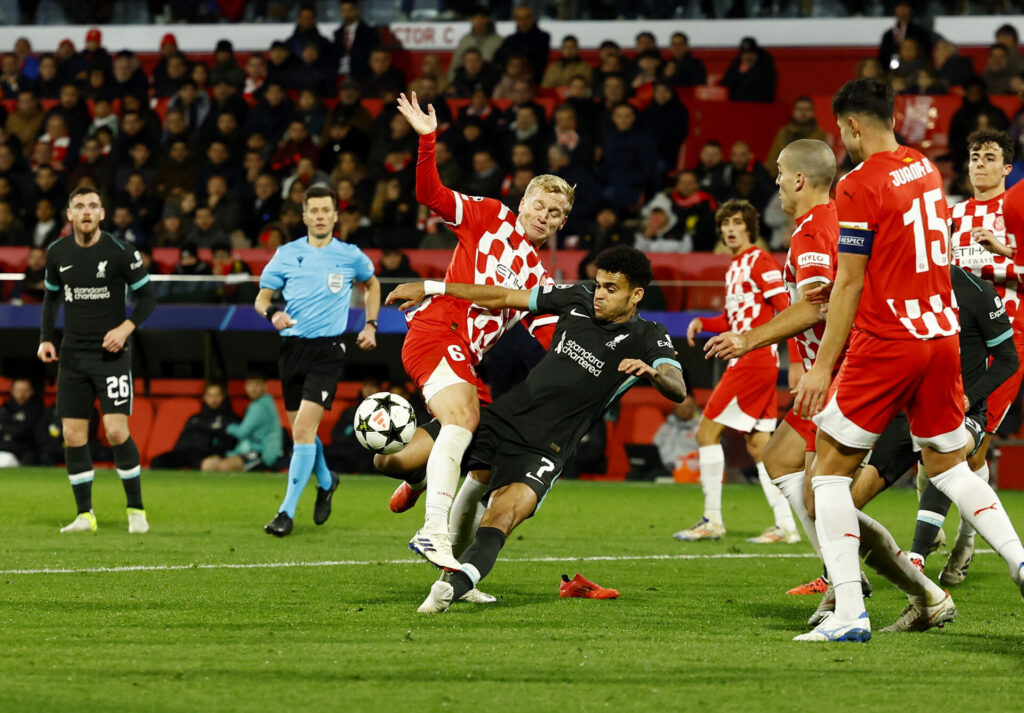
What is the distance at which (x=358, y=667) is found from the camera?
486 cm

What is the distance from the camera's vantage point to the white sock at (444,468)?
6.57 meters

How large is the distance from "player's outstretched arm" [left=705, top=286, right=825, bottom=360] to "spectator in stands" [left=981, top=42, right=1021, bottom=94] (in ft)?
44.1

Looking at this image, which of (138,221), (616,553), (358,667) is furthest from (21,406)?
(358,667)

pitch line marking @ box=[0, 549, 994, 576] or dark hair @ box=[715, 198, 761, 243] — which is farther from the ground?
dark hair @ box=[715, 198, 761, 243]

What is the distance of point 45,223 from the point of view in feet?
62.3

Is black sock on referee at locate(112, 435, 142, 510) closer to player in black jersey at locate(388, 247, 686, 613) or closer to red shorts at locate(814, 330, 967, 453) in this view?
player in black jersey at locate(388, 247, 686, 613)

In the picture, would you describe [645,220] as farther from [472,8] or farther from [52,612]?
[52,612]

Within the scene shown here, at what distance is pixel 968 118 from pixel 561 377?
11607mm

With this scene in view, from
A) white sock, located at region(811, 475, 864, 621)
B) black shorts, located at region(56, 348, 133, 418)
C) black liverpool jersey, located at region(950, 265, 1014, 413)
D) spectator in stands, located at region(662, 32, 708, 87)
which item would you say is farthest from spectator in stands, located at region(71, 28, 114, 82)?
white sock, located at region(811, 475, 864, 621)

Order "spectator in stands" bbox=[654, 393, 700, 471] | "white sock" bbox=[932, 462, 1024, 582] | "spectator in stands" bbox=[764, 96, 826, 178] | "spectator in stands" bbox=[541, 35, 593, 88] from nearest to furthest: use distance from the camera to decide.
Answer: "white sock" bbox=[932, 462, 1024, 582] < "spectator in stands" bbox=[654, 393, 700, 471] < "spectator in stands" bbox=[764, 96, 826, 178] < "spectator in stands" bbox=[541, 35, 593, 88]

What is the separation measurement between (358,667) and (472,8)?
60.4ft

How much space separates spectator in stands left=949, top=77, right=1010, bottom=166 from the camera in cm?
1669

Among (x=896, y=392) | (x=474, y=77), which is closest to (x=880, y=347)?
(x=896, y=392)

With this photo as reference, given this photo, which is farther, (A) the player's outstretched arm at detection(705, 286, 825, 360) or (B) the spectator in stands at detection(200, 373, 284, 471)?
(B) the spectator in stands at detection(200, 373, 284, 471)
